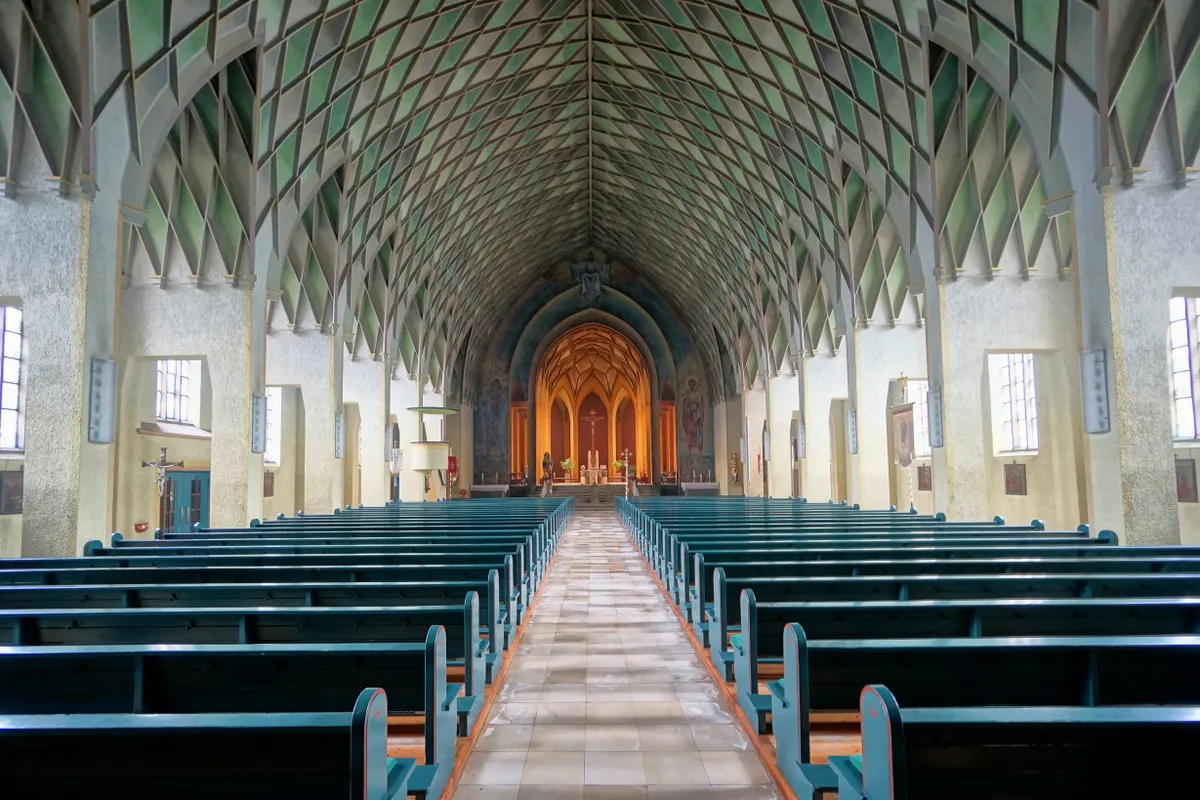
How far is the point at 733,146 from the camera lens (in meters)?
21.3

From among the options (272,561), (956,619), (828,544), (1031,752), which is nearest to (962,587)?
(956,619)

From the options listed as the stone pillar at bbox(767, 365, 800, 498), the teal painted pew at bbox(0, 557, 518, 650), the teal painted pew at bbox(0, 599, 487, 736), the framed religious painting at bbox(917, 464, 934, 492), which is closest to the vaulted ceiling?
the stone pillar at bbox(767, 365, 800, 498)

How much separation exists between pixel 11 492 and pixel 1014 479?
741 inches

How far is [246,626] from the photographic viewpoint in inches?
173

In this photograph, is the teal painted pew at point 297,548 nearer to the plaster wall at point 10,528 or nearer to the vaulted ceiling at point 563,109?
the vaulted ceiling at point 563,109

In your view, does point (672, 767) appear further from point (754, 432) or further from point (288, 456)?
point (754, 432)

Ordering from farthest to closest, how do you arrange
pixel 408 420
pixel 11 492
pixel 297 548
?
pixel 408 420, pixel 11 492, pixel 297 548

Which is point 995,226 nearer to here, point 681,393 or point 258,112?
point 258,112

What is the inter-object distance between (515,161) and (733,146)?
7.80 metres

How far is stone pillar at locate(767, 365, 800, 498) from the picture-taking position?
25.5 m

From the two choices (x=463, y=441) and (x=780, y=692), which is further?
(x=463, y=441)

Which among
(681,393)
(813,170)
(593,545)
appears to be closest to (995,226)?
(813,170)

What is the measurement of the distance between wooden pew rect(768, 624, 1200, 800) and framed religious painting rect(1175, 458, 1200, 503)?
10.9 m

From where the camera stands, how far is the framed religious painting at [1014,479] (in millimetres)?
16578
